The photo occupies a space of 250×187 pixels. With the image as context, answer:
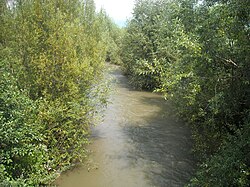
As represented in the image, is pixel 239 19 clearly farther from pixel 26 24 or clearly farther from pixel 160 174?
pixel 26 24

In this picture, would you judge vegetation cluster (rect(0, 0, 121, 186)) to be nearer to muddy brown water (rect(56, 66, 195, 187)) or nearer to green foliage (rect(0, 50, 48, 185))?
green foliage (rect(0, 50, 48, 185))

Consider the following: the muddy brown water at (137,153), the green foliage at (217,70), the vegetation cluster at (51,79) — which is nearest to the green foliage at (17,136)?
the vegetation cluster at (51,79)

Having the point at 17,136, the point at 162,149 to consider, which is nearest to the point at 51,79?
the point at 17,136

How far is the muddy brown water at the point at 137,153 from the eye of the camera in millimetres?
9172

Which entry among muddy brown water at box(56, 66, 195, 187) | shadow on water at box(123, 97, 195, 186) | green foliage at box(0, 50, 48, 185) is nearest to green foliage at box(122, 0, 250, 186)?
shadow on water at box(123, 97, 195, 186)

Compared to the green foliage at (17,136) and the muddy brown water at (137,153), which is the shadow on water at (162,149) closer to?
the muddy brown water at (137,153)

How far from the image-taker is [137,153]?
11.2 metres

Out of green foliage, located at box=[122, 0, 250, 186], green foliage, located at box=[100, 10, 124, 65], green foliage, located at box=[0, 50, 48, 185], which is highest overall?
green foliage, located at box=[100, 10, 124, 65]

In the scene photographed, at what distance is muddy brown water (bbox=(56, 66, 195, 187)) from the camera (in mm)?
9172

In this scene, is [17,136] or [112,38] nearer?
[17,136]

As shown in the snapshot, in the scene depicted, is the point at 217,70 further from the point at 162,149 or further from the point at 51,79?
the point at 51,79

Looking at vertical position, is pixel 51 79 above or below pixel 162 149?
above

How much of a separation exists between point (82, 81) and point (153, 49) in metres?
14.6

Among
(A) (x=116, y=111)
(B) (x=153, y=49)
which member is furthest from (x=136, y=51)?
(A) (x=116, y=111)
